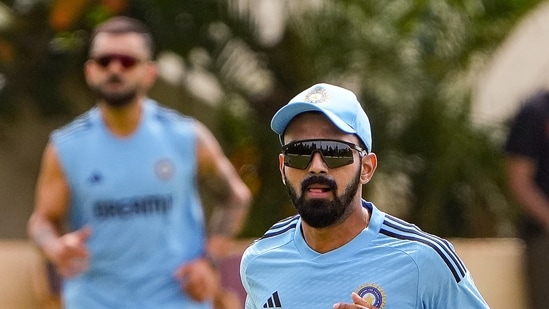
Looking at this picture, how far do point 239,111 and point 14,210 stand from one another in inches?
99.2

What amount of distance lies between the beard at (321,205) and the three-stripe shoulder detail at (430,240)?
0.19 m

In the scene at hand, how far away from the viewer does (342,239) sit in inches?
157

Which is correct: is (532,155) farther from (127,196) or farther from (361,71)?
(361,71)

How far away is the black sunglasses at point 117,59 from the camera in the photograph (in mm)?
6484

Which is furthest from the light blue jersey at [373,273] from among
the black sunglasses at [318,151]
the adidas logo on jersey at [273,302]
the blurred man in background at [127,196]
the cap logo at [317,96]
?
the blurred man in background at [127,196]

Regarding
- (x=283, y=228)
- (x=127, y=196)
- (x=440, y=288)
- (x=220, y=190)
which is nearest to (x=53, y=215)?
(x=127, y=196)

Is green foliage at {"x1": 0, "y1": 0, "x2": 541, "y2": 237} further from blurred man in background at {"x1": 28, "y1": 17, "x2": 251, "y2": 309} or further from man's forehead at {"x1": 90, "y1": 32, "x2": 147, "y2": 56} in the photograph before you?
blurred man in background at {"x1": 28, "y1": 17, "x2": 251, "y2": 309}

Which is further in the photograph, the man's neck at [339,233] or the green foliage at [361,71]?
the green foliage at [361,71]

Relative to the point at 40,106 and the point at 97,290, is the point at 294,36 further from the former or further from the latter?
the point at 97,290

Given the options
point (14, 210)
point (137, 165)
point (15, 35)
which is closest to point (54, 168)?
point (137, 165)

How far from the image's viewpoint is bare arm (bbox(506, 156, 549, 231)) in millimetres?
7574

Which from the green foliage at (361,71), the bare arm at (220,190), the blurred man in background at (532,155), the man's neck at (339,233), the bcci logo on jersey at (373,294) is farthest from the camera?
the green foliage at (361,71)

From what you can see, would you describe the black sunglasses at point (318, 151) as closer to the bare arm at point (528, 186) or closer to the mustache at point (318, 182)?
the mustache at point (318, 182)

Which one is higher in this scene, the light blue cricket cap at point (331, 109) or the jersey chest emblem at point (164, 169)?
the light blue cricket cap at point (331, 109)
